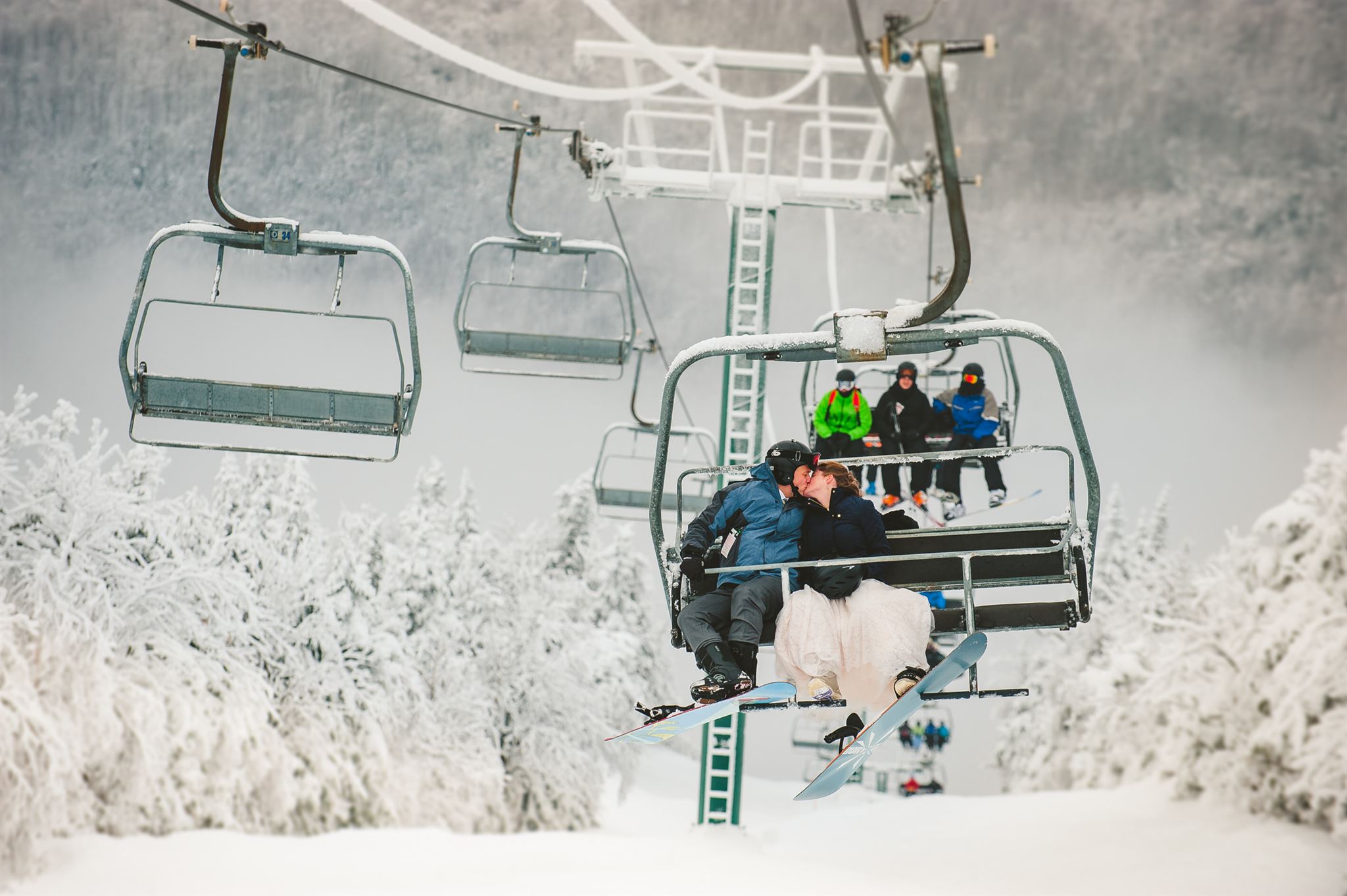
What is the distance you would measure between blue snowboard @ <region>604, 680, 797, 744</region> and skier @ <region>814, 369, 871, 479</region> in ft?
10.2

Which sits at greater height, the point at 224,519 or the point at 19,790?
the point at 224,519

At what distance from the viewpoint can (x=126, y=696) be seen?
11789 mm

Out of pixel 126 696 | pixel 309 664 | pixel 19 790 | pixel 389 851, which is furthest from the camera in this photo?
pixel 309 664

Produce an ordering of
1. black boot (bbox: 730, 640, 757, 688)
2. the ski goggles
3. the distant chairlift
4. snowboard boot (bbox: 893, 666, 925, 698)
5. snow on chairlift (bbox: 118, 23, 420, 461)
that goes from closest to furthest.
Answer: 1. snowboard boot (bbox: 893, 666, 925, 698)
2. black boot (bbox: 730, 640, 757, 688)
3. the ski goggles
4. snow on chairlift (bbox: 118, 23, 420, 461)
5. the distant chairlift

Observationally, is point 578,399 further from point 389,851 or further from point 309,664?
point 389,851

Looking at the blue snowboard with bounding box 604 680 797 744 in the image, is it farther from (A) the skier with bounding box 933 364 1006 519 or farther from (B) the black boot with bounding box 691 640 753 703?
(A) the skier with bounding box 933 364 1006 519

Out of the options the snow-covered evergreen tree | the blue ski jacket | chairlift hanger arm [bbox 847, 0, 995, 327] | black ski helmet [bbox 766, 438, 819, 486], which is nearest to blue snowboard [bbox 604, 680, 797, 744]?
black ski helmet [bbox 766, 438, 819, 486]

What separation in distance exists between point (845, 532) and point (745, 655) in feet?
1.66

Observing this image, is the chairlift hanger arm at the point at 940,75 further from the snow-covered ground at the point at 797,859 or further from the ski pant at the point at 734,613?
the snow-covered ground at the point at 797,859

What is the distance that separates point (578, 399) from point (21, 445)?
9.36 metres

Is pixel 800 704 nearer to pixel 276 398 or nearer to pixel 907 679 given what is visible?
pixel 907 679

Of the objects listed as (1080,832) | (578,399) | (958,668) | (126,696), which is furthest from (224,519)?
(958,668)

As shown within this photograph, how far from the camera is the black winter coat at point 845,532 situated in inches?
166

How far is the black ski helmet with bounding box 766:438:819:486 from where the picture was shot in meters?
4.25
